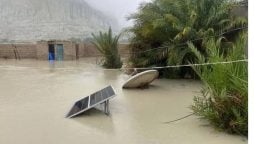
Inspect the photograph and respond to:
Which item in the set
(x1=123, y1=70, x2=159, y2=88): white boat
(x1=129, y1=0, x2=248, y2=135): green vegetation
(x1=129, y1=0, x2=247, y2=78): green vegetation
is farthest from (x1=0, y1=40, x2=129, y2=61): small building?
(x1=123, y1=70, x2=159, y2=88): white boat

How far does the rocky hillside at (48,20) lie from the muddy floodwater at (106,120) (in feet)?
87.8

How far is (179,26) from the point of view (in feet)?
37.8

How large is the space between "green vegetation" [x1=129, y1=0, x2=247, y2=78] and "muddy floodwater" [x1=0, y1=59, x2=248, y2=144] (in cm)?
207

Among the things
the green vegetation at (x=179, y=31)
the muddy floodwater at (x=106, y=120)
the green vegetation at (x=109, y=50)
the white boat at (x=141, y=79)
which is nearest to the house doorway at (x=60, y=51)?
the green vegetation at (x=109, y=50)

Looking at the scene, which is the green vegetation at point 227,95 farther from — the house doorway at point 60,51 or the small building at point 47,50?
the house doorway at point 60,51

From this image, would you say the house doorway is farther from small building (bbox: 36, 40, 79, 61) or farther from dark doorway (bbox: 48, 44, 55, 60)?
dark doorway (bbox: 48, 44, 55, 60)

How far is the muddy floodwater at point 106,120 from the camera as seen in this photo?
518 centimetres

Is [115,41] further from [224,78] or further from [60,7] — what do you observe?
[60,7]

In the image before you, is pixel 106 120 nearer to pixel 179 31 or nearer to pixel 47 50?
pixel 179 31

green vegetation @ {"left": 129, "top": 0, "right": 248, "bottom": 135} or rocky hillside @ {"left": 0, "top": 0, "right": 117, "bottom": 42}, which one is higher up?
rocky hillside @ {"left": 0, "top": 0, "right": 117, "bottom": 42}

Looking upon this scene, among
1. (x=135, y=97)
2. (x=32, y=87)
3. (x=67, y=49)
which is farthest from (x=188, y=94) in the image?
(x=67, y=49)

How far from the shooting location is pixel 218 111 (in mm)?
5465

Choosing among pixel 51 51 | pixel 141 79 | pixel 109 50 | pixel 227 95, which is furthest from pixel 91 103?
pixel 51 51

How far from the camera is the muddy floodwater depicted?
17.0ft
